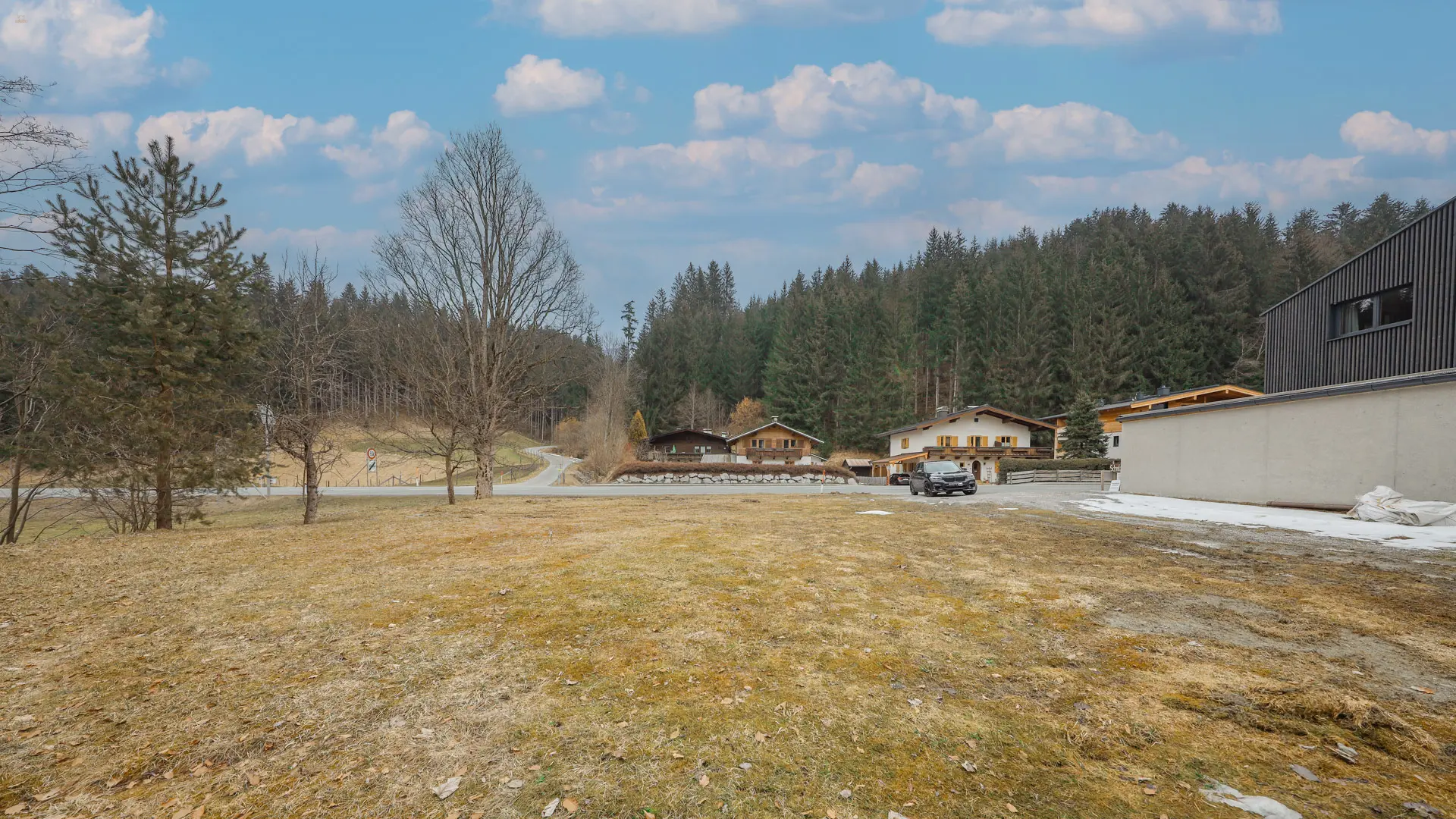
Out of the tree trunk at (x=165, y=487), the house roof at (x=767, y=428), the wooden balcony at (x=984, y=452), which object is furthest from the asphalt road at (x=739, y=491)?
the house roof at (x=767, y=428)

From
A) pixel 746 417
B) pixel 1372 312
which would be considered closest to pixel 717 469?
pixel 746 417

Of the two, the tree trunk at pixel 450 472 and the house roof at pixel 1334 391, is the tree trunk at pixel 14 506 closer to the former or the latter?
the tree trunk at pixel 450 472

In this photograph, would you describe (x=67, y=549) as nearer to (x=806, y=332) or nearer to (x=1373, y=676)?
(x=1373, y=676)

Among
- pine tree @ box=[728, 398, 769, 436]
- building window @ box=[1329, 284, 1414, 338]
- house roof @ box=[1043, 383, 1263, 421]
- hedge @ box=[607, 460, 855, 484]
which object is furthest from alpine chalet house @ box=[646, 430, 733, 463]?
building window @ box=[1329, 284, 1414, 338]

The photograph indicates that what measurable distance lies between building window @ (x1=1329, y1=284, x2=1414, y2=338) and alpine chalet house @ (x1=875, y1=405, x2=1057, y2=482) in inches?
974

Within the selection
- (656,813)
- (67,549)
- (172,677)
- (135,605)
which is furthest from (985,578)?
(67,549)

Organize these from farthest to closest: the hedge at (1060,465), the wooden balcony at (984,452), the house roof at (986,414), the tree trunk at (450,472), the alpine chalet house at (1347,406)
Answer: the house roof at (986,414) < the wooden balcony at (984,452) < the hedge at (1060,465) < the tree trunk at (450,472) < the alpine chalet house at (1347,406)

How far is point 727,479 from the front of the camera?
37750 mm

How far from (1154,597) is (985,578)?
1.85 metres

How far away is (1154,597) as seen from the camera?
670cm

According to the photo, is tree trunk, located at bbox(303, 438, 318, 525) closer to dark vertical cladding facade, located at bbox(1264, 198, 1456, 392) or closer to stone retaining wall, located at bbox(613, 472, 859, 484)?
stone retaining wall, located at bbox(613, 472, 859, 484)

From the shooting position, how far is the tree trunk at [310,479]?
1342cm

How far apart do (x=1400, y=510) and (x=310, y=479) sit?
81.7ft

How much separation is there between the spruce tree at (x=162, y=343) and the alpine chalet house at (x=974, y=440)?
38452 millimetres
